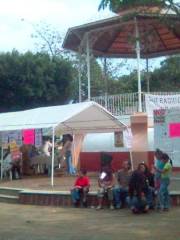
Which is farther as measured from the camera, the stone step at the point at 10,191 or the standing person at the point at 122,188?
the stone step at the point at 10,191

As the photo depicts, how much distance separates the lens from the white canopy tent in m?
21.8

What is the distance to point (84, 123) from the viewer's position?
2452 cm

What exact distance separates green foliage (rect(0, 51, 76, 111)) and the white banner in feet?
52.7

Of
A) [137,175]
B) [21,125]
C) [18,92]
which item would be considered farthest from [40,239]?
[18,92]

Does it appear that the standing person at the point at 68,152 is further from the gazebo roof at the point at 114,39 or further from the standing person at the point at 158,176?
the standing person at the point at 158,176

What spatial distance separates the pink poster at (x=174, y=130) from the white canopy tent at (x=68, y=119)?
3.75 meters

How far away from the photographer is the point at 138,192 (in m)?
15.3

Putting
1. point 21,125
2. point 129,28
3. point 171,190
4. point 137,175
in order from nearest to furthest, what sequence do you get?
point 137,175 < point 171,190 < point 21,125 < point 129,28

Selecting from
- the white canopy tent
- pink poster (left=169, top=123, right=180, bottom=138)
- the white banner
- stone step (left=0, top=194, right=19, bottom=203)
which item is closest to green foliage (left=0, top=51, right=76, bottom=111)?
the white canopy tent

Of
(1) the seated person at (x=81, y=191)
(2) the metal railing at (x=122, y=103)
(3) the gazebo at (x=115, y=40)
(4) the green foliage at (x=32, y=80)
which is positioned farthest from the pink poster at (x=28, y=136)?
(4) the green foliage at (x=32, y=80)

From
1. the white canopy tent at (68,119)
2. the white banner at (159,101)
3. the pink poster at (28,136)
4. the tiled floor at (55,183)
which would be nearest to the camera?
the tiled floor at (55,183)

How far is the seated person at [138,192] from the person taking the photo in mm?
15281

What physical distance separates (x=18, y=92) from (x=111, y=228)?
27.8m

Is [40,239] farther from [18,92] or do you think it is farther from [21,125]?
[18,92]
